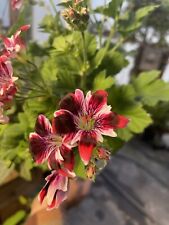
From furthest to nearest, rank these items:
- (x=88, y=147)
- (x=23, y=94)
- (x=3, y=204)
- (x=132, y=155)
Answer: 1. (x=132, y=155)
2. (x=3, y=204)
3. (x=23, y=94)
4. (x=88, y=147)

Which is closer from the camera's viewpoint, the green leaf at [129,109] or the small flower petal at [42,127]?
the small flower petal at [42,127]

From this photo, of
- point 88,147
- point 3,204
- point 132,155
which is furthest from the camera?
point 132,155

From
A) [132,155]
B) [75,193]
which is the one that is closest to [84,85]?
[75,193]

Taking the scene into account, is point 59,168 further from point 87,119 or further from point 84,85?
point 84,85

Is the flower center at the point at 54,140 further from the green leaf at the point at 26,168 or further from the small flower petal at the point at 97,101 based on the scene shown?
the green leaf at the point at 26,168

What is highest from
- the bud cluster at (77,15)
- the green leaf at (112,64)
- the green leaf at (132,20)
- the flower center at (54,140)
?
the green leaf at (132,20)

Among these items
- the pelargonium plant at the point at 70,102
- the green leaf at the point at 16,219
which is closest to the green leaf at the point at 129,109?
the pelargonium plant at the point at 70,102

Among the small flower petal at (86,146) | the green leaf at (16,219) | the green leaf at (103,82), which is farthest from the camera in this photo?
the green leaf at (16,219)

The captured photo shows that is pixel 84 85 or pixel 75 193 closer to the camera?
pixel 84 85

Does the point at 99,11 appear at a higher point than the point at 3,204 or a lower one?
higher
